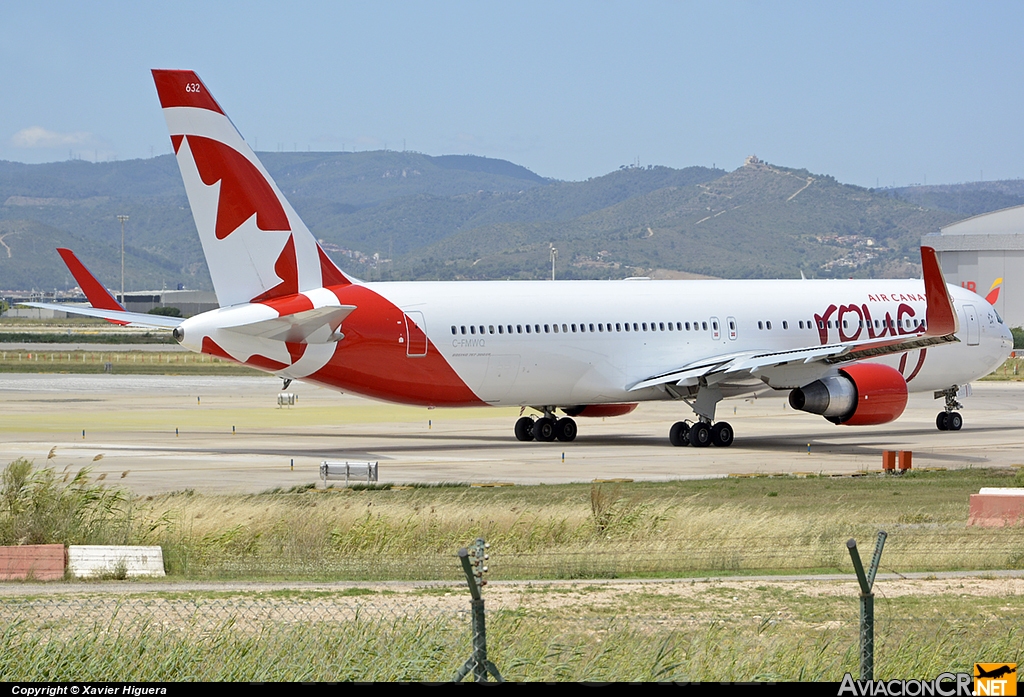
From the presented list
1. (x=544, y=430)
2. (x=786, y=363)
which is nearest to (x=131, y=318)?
(x=544, y=430)

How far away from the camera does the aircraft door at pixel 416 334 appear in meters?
35.7

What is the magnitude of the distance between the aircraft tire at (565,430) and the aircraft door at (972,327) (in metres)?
13.4

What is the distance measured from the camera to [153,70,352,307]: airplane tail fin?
3288 cm

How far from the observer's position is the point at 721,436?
38.5m

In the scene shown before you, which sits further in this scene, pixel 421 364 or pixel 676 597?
pixel 421 364

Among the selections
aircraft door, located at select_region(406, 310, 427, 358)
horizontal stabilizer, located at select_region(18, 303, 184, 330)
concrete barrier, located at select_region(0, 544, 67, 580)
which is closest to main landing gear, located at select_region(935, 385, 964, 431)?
aircraft door, located at select_region(406, 310, 427, 358)

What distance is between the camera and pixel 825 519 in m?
22.8

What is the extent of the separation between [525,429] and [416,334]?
6132 millimetres

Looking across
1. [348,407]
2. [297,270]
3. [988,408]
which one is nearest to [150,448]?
[297,270]

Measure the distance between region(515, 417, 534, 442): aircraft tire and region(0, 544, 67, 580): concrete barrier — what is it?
2310 cm

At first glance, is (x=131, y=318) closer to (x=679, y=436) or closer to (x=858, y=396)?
(x=679, y=436)

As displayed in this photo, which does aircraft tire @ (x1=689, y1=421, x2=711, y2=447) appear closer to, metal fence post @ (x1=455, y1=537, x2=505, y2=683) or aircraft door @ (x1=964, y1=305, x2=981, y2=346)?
aircraft door @ (x1=964, y1=305, x2=981, y2=346)

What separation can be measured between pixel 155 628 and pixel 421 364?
22341 millimetres

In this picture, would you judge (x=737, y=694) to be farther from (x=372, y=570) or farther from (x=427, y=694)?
(x=372, y=570)
